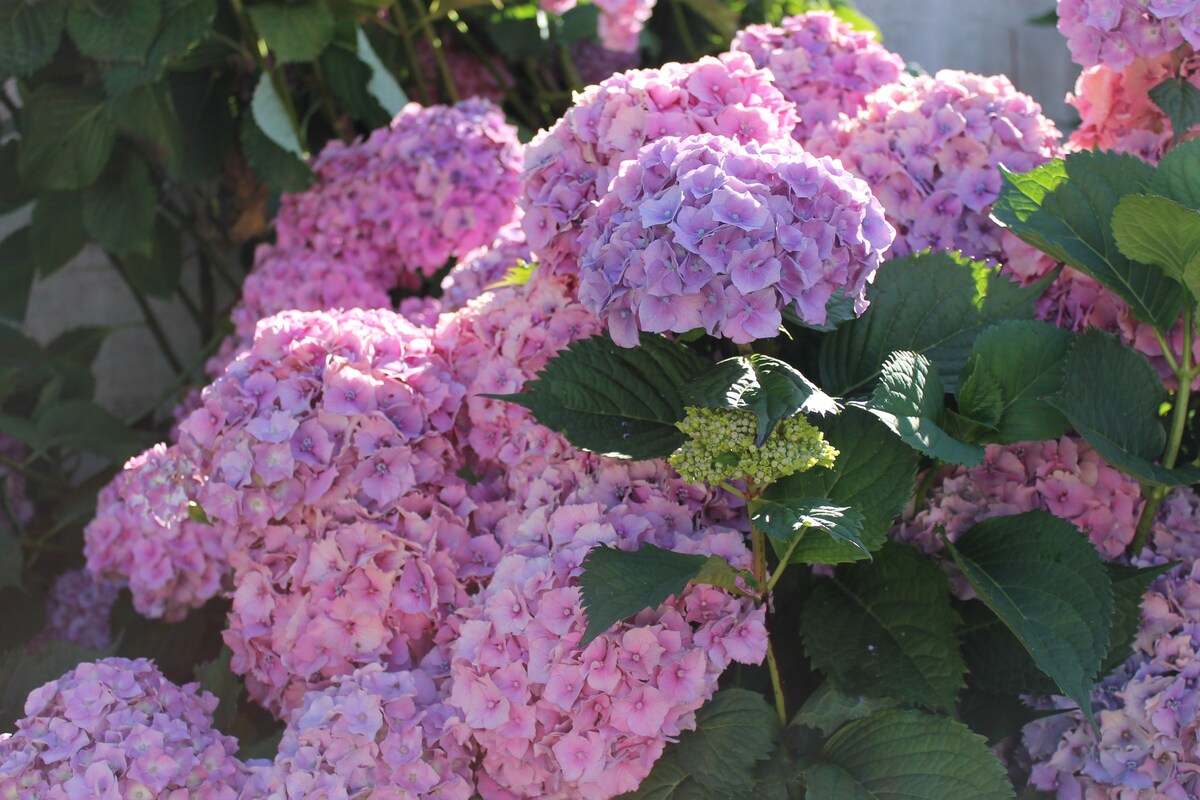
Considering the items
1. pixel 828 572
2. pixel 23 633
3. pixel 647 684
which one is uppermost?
pixel 647 684

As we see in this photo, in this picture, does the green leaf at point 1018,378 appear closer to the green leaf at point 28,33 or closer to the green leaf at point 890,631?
the green leaf at point 890,631

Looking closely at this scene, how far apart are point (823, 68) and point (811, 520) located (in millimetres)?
767

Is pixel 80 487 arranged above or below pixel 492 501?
below

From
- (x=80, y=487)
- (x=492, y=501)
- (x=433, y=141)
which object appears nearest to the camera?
(x=492, y=501)

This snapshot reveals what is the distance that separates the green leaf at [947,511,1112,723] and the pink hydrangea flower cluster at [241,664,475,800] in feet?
1.62

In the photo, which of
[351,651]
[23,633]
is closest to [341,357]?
[351,651]

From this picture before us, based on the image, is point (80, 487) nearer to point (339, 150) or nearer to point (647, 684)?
point (339, 150)

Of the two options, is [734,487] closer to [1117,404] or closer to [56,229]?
[1117,404]

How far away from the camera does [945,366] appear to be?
Answer: 118 centimetres

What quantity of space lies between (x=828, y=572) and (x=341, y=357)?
55cm

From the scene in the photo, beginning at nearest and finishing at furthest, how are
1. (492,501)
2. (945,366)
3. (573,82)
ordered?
1. (945,366)
2. (492,501)
3. (573,82)

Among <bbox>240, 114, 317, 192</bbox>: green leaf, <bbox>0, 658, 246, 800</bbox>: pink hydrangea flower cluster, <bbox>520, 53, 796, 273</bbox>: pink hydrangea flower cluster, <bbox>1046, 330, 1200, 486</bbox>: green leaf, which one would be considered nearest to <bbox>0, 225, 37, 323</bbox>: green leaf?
<bbox>240, 114, 317, 192</bbox>: green leaf

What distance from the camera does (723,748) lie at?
3.43 ft

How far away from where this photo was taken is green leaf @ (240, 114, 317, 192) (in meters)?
1.97
